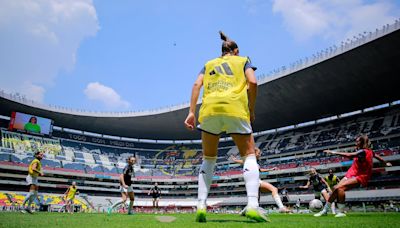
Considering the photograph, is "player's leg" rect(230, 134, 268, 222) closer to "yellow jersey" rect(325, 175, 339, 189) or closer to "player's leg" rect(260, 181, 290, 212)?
"player's leg" rect(260, 181, 290, 212)

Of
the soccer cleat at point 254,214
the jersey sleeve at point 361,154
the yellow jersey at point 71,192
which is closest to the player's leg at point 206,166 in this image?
the soccer cleat at point 254,214

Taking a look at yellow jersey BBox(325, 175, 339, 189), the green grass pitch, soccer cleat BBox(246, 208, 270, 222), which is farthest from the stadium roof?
soccer cleat BBox(246, 208, 270, 222)

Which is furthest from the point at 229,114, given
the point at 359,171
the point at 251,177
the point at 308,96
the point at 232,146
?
the point at 232,146

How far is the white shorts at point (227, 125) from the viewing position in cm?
371

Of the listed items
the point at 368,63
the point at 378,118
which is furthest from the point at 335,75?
the point at 378,118

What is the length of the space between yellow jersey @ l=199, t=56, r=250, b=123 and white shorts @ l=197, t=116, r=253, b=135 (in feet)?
0.16

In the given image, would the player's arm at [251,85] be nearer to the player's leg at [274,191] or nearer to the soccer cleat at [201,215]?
the soccer cleat at [201,215]

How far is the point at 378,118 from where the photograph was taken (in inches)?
1748

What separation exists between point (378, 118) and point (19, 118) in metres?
53.7

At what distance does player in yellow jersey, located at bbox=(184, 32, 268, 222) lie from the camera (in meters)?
3.71

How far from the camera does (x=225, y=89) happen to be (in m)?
3.86

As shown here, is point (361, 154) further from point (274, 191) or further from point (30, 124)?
point (30, 124)

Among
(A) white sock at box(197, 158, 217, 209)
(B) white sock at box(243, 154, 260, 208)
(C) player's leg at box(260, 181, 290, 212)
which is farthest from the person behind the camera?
(C) player's leg at box(260, 181, 290, 212)

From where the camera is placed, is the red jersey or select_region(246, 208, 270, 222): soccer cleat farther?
the red jersey
